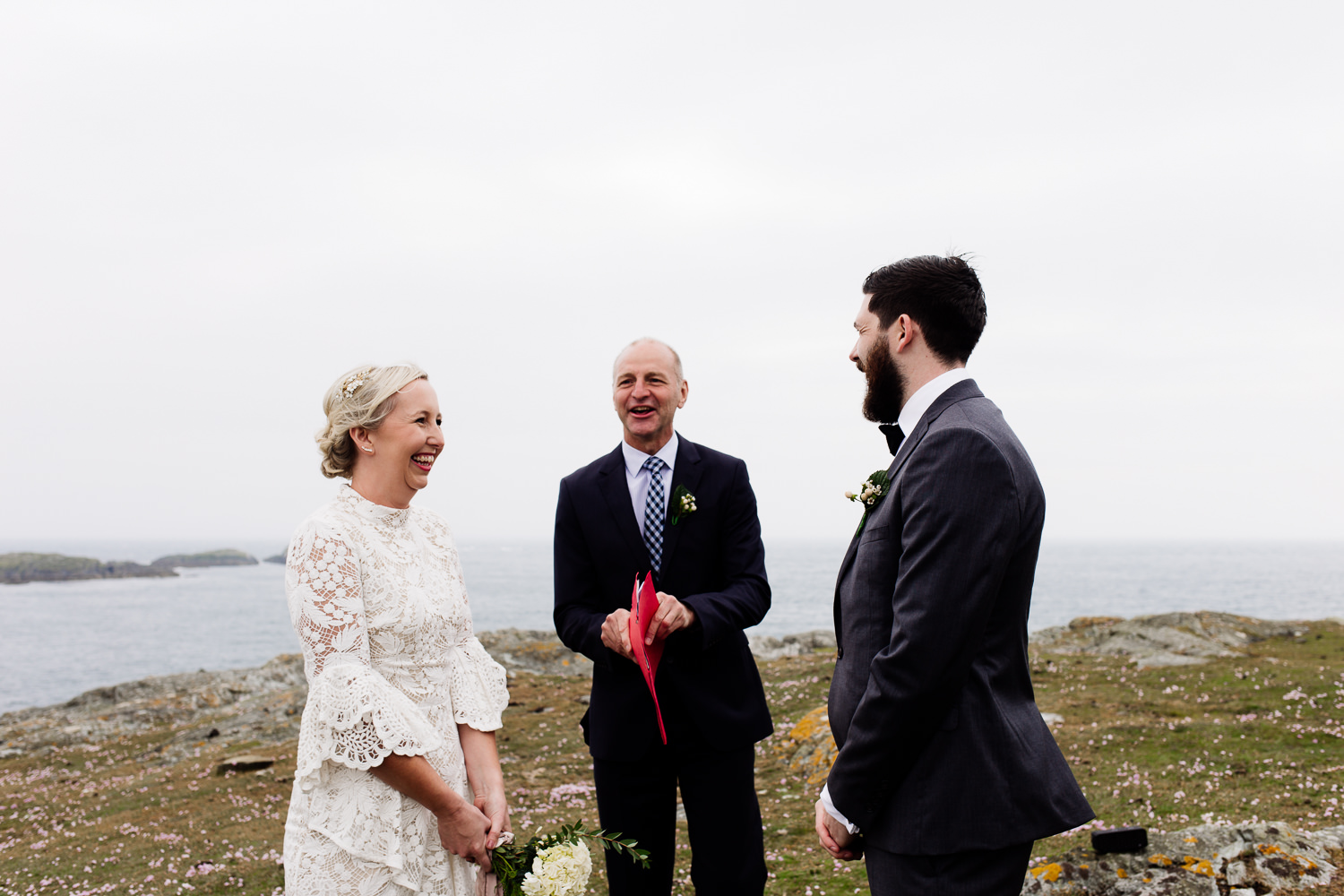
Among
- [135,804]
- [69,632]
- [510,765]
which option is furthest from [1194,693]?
[69,632]

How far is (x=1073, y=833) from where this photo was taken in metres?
7.41

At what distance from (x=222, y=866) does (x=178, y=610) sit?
110 meters

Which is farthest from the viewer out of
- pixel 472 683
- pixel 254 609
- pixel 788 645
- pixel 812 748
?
pixel 254 609

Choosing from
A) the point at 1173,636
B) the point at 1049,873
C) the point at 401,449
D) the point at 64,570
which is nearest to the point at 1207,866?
the point at 1049,873

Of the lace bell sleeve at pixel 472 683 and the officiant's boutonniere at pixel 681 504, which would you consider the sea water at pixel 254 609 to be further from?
the lace bell sleeve at pixel 472 683

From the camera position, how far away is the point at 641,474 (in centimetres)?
492

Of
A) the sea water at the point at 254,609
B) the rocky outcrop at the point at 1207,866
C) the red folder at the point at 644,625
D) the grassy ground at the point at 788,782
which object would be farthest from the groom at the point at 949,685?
the sea water at the point at 254,609

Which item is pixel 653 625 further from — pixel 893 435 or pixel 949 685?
pixel 949 685

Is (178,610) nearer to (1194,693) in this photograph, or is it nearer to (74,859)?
(74,859)

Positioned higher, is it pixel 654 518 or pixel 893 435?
pixel 893 435

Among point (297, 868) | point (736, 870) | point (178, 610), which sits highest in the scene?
point (297, 868)

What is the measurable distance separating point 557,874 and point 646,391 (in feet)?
8.57

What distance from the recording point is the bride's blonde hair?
A: 12.0 feet

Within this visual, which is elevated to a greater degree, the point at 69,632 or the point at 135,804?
the point at 135,804
